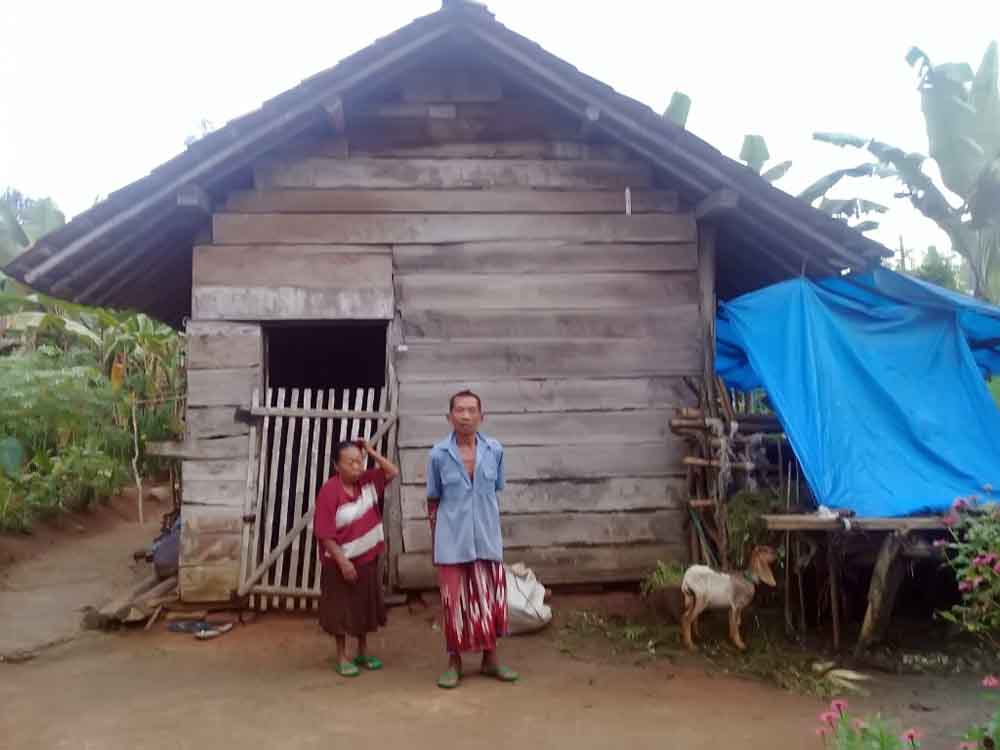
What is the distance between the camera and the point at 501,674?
493cm

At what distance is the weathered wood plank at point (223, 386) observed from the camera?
20.5 feet

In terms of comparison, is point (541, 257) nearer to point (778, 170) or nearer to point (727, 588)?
point (727, 588)

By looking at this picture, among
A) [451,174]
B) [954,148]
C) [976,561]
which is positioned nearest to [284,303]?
[451,174]

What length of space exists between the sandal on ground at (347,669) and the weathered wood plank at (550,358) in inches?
83.5

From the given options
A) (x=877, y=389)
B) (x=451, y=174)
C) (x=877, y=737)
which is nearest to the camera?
(x=877, y=737)

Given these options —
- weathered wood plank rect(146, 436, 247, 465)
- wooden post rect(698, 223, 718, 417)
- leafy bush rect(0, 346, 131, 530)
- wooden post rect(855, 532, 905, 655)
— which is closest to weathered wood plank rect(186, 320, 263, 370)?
weathered wood plank rect(146, 436, 247, 465)

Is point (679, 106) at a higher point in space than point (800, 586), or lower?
higher

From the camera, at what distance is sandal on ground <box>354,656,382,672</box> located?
5.18 meters

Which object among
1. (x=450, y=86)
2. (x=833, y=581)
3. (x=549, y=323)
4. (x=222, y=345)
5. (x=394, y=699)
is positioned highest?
(x=450, y=86)

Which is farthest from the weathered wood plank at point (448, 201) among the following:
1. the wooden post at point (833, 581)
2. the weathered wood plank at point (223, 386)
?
the wooden post at point (833, 581)

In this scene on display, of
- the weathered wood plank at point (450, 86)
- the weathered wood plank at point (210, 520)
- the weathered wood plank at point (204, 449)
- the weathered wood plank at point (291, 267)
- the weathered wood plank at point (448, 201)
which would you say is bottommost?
the weathered wood plank at point (210, 520)

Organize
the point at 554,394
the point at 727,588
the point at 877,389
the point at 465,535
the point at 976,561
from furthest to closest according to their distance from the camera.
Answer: the point at 554,394
the point at 877,389
the point at 727,588
the point at 465,535
the point at 976,561

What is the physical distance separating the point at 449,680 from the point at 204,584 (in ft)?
7.48

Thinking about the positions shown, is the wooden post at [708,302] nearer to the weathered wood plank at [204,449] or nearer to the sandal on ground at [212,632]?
the weathered wood plank at [204,449]
